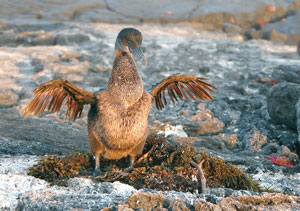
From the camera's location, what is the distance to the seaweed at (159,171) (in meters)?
4.36

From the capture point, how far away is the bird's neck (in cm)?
494

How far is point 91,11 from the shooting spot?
15891mm

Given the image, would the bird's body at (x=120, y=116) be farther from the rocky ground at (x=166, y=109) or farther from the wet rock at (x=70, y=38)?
the wet rock at (x=70, y=38)

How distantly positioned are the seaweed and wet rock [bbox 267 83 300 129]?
3.43 m

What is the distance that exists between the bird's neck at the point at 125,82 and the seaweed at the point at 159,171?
2.57 feet

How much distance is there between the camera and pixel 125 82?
498 cm

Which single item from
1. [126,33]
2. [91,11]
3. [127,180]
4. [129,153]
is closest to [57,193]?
[127,180]

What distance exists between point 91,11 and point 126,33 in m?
11.3

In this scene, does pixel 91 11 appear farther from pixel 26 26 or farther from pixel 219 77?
pixel 219 77

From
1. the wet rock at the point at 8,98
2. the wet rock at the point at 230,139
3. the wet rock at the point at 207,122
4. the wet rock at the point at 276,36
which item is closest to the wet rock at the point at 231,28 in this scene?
the wet rock at the point at 276,36

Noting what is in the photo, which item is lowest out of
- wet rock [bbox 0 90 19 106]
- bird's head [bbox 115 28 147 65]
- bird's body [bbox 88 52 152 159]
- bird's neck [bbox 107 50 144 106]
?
wet rock [bbox 0 90 19 106]

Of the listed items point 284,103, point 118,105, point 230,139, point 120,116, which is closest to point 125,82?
point 118,105

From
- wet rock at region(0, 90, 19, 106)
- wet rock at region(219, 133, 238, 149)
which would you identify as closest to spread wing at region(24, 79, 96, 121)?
wet rock at region(219, 133, 238, 149)

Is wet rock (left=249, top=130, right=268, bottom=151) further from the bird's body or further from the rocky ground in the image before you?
the bird's body
